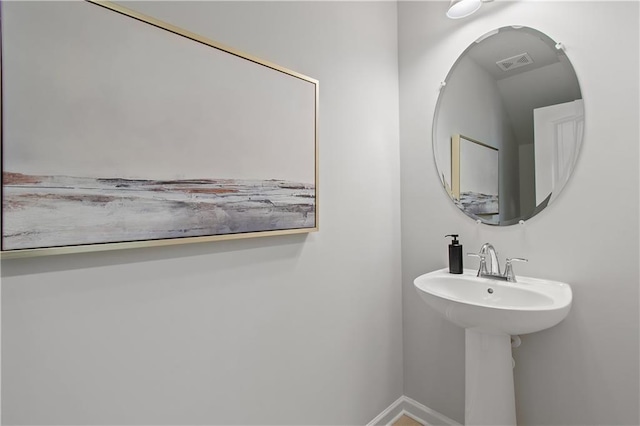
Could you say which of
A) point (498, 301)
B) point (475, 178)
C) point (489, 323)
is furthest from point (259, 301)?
point (475, 178)

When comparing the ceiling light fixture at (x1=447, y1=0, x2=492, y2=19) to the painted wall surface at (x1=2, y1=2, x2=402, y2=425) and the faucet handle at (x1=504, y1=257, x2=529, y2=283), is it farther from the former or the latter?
the faucet handle at (x1=504, y1=257, x2=529, y2=283)

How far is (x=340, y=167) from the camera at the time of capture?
1.55 m

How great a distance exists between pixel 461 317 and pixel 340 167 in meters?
0.81

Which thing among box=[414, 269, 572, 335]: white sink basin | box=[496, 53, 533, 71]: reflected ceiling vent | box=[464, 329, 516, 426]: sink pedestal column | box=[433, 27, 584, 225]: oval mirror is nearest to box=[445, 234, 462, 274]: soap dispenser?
box=[414, 269, 572, 335]: white sink basin

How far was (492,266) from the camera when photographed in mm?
1496

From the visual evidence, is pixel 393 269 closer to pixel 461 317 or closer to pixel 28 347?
pixel 461 317

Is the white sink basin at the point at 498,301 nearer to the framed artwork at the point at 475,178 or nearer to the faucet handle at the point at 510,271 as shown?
the faucet handle at the point at 510,271

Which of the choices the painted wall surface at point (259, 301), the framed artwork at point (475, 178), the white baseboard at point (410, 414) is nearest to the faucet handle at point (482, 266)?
the framed artwork at point (475, 178)

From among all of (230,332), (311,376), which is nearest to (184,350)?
(230,332)

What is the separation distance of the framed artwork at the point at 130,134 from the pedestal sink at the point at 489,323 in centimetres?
74

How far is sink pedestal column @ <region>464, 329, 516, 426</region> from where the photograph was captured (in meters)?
1.36

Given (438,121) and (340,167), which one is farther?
(438,121)

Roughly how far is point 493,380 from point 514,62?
140 centimetres

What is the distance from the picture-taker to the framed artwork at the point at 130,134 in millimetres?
772
